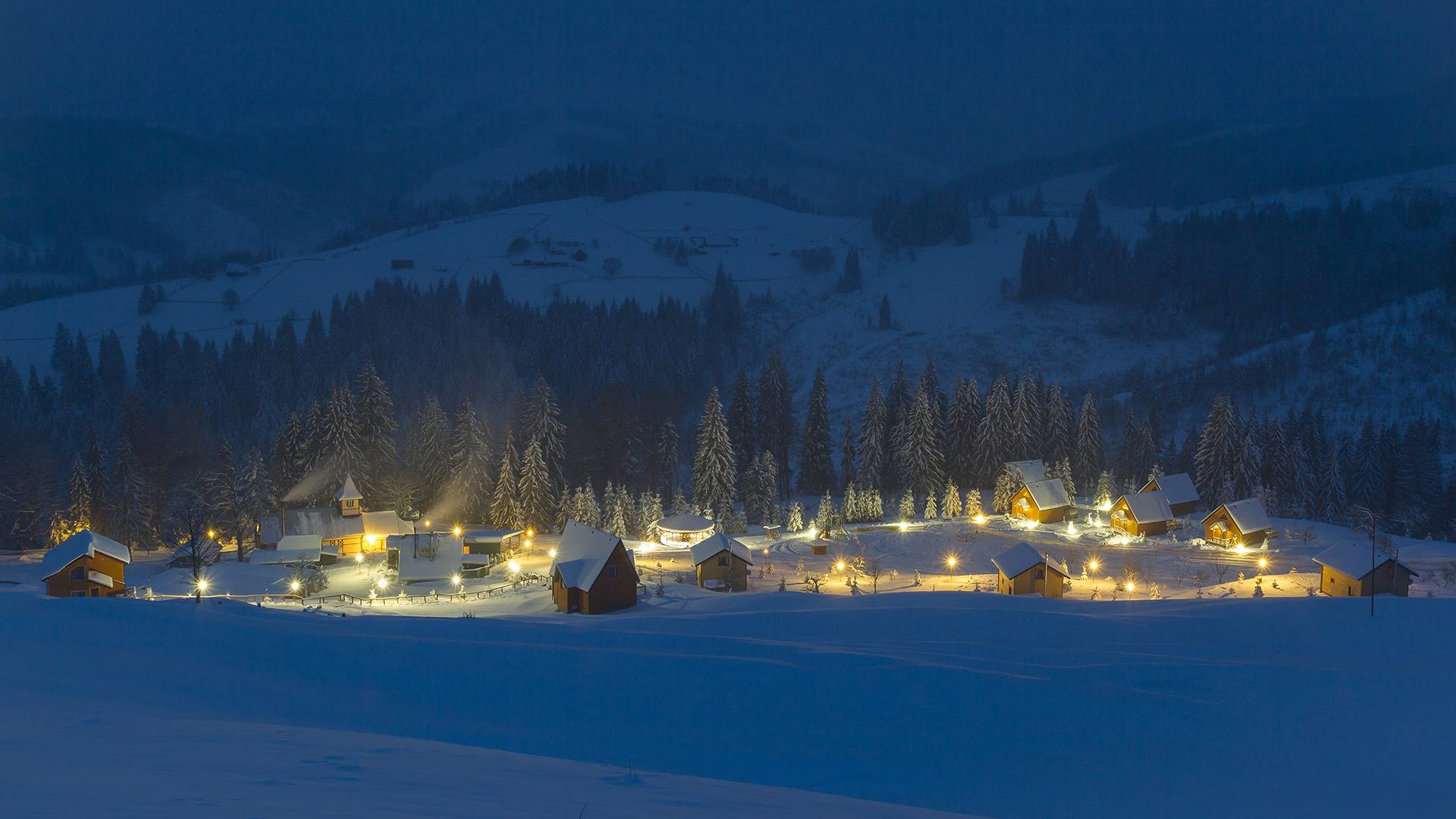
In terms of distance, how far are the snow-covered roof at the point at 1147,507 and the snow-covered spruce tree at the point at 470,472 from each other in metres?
42.7

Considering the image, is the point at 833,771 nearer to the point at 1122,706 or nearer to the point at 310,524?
the point at 1122,706

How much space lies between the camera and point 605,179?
189625mm

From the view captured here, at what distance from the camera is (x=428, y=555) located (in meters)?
47.8

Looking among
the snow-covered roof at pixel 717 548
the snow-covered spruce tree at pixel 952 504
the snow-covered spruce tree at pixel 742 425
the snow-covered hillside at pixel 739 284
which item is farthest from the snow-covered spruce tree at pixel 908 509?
the snow-covered hillside at pixel 739 284

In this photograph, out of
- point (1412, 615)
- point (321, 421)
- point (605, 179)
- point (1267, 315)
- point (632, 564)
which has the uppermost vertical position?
point (605, 179)

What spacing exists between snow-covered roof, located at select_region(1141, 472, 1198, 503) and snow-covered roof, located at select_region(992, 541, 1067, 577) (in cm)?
1943

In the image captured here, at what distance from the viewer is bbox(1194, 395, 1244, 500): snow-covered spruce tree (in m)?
63.3

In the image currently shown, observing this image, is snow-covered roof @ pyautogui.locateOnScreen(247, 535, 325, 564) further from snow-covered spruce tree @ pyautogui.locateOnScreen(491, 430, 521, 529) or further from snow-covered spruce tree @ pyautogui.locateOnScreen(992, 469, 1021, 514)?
snow-covered spruce tree @ pyautogui.locateOnScreen(992, 469, 1021, 514)

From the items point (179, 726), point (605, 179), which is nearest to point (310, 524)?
point (179, 726)

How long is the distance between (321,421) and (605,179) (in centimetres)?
13787

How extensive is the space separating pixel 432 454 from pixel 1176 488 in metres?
52.7

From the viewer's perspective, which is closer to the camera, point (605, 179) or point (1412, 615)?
point (1412, 615)

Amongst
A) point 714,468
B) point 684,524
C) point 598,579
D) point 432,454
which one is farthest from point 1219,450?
point 432,454

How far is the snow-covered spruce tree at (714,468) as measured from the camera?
6147 centimetres
